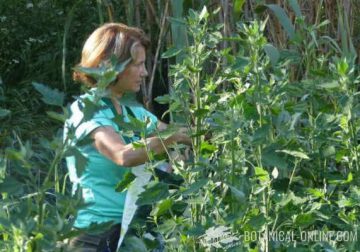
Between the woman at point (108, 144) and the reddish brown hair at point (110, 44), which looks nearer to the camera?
the woman at point (108, 144)

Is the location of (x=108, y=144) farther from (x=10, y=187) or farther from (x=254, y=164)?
(x=10, y=187)

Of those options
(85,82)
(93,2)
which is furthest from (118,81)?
(93,2)

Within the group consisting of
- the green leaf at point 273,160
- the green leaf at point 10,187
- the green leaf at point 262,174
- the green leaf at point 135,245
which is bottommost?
the green leaf at point 135,245

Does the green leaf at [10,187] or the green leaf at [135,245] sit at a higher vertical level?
the green leaf at [10,187]

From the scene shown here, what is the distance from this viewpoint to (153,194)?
2.42 meters

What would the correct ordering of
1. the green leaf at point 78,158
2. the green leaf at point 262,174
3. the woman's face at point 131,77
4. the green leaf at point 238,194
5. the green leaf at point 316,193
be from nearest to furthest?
1. the green leaf at point 78,158
2. the green leaf at point 238,194
3. the green leaf at point 262,174
4. the green leaf at point 316,193
5. the woman's face at point 131,77

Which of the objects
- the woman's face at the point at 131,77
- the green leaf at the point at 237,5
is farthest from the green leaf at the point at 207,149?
the green leaf at the point at 237,5

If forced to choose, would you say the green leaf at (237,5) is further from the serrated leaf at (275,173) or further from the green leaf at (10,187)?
the green leaf at (10,187)

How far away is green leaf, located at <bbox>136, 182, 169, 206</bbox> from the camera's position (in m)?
2.40

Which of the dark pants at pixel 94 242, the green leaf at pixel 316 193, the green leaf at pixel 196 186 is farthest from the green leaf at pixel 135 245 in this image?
the dark pants at pixel 94 242

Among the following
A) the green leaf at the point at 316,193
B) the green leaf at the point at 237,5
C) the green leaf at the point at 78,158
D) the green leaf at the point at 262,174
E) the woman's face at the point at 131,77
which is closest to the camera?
the green leaf at the point at 78,158

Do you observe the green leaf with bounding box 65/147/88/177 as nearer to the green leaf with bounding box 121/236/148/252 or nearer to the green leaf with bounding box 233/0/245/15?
the green leaf with bounding box 121/236/148/252

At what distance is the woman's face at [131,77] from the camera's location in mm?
3227

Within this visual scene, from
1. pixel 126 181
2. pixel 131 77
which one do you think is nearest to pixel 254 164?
pixel 126 181
